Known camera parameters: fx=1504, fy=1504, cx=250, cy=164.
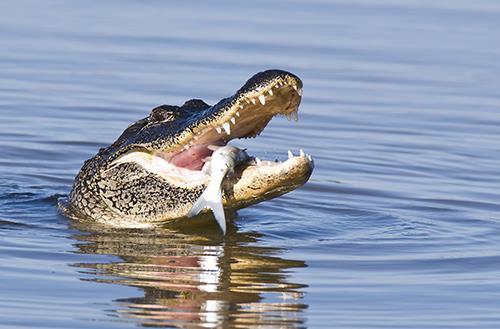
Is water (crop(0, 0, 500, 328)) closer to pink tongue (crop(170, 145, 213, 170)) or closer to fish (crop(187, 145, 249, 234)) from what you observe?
fish (crop(187, 145, 249, 234))

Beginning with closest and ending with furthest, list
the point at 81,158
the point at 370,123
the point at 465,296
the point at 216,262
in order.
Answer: the point at 465,296 < the point at 216,262 < the point at 81,158 < the point at 370,123

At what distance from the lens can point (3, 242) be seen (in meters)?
9.30

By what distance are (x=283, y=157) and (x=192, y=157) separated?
323 cm

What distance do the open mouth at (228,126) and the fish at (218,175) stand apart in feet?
0.38

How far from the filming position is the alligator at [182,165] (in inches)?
351

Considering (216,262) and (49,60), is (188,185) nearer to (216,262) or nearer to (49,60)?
(216,262)

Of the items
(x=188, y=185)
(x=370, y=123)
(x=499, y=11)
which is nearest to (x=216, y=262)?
(x=188, y=185)

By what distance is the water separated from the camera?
7941mm

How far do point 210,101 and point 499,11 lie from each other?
567 cm

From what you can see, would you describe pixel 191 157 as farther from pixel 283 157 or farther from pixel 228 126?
pixel 283 157

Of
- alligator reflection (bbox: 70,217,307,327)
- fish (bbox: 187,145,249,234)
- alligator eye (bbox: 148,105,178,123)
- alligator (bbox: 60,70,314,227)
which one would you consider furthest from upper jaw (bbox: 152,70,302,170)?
alligator reflection (bbox: 70,217,307,327)

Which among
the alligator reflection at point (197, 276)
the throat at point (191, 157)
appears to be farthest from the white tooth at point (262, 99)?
the alligator reflection at point (197, 276)

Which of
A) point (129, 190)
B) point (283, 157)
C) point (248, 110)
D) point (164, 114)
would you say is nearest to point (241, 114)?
point (248, 110)

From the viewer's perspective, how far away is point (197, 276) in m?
8.57
